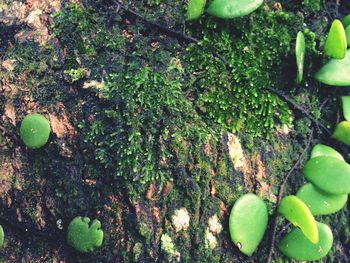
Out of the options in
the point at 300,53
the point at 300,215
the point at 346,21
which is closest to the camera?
the point at 300,215

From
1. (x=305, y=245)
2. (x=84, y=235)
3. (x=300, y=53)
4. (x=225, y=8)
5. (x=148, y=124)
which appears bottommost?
(x=305, y=245)

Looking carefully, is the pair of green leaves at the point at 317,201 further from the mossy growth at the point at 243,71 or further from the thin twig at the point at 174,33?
the thin twig at the point at 174,33

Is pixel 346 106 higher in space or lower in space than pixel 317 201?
higher

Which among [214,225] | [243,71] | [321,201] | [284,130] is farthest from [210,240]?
[243,71]

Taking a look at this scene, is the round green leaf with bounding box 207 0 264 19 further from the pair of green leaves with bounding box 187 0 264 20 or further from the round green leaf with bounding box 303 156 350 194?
the round green leaf with bounding box 303 156 350 194

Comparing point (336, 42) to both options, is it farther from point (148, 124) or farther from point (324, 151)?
point (148, 124)

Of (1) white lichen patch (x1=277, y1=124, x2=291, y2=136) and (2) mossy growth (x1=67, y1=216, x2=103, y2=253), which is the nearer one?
(2) mossy growth (x1=67, y1=216, x2=103, y2=253)

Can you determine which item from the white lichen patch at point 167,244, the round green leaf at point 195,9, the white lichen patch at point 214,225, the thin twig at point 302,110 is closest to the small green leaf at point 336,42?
the thin twig at point 302,110

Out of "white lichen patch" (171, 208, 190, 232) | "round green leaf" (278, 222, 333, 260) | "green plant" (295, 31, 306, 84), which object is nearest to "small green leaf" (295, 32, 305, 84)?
"green plant" (295, 31, 306, 84)
